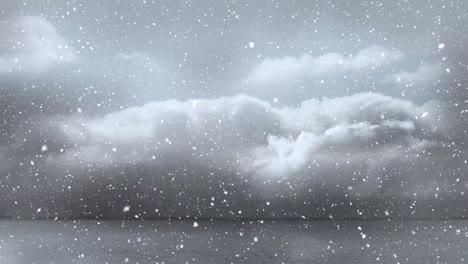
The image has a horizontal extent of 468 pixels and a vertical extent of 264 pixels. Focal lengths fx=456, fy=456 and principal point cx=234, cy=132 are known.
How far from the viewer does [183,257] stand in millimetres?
41281

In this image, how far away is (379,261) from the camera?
36.4 m

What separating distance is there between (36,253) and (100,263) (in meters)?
12.3

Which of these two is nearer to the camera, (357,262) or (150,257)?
(357,262)

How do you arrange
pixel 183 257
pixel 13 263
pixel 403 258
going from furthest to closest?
pixel 183 257, pixel 403 258, pixel 13 263

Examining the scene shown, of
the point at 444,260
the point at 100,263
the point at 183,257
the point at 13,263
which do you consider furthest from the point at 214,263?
the point at 444,260

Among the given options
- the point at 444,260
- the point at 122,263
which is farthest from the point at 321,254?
the point at 122,263

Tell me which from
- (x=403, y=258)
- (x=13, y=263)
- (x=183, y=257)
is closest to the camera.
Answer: (x=13, y=263)

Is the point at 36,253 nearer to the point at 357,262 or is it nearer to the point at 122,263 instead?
the point at 122,263

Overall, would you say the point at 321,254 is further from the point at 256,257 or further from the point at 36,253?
the point at 36,253

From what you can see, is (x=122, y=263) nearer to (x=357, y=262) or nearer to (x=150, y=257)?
(x=150, y=257)

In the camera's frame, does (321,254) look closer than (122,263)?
No

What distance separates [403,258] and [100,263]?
81.7ft

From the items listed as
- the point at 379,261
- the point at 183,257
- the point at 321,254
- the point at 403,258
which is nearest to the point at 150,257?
the point at 183,257

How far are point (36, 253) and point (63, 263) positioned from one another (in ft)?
34.8
